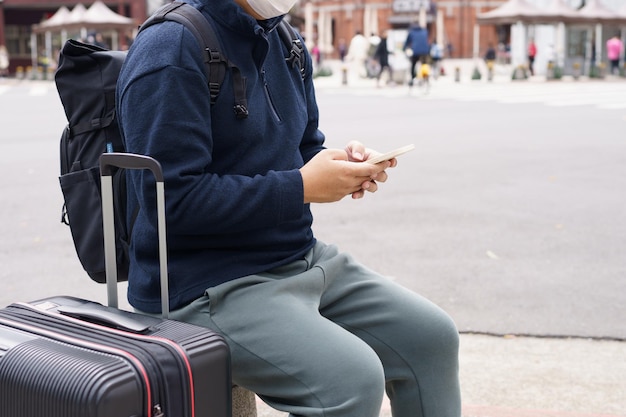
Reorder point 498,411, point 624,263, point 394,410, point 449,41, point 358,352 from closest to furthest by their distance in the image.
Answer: point 358,352, point 394,410, point 498,411, point 624,263, point 449,41

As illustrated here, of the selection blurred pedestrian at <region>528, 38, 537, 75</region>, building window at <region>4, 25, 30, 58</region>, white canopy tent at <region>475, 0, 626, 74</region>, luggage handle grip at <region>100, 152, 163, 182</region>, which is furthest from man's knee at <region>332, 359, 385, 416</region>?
building window at <region>4, 25, 30, 58</region>

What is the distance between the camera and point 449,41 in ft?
229

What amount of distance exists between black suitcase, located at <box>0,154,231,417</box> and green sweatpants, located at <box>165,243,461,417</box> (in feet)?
0.58

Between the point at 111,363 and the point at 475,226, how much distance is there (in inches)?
225

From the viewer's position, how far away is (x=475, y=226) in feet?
23.8

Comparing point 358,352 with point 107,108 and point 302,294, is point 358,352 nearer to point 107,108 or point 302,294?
point 302,294

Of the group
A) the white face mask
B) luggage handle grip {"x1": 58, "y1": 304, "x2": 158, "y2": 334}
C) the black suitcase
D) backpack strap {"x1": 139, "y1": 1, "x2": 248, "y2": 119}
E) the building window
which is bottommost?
the black suitcase

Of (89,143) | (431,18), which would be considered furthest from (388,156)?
(431,18)

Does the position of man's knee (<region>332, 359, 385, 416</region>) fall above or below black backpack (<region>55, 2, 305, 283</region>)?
below

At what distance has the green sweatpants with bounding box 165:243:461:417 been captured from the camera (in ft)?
6.98

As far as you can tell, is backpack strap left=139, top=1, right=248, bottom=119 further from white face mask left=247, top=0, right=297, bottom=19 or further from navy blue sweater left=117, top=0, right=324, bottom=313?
white face mask left=247, top=0, right=297, bottom=19

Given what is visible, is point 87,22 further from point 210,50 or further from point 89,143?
point 210,50

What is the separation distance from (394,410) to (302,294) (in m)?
0.44

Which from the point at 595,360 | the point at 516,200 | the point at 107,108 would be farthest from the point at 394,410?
the point at 516,200
